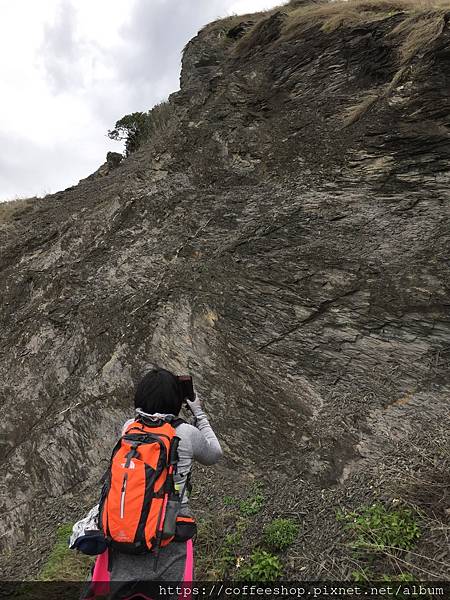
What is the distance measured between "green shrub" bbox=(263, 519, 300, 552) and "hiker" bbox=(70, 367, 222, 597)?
201cm

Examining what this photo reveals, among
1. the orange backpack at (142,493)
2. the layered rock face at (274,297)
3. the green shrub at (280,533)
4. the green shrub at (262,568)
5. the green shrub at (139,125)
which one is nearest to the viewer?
the orange backpack at (142,493)

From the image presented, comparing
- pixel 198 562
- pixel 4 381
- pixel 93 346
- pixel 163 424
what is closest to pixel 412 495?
pixel 198 562

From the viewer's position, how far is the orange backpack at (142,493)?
2494 millimetres

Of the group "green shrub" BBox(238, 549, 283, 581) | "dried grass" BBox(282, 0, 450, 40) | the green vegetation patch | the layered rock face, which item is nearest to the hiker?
"green shrub" BBox(238, 549, 283, 581)

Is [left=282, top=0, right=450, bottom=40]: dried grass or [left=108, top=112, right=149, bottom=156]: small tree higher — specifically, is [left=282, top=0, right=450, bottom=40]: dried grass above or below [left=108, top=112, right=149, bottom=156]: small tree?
below

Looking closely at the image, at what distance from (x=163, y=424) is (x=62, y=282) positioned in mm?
6469

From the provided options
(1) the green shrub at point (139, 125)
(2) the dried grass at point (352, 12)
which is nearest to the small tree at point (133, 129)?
(1) the green shrub at point (139, 125)

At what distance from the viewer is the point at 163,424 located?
2.86 metres

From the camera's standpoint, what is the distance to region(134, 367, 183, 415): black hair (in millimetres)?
2877

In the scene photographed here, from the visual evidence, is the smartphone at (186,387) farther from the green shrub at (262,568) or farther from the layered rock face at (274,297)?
the layered rock face at (274,297)

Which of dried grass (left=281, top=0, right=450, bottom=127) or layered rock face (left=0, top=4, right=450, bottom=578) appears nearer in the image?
layered rock face (left=0, top=4, right=450, bottom=578)

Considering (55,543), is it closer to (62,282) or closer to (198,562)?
(198,562)

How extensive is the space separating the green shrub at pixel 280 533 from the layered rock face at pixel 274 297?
217mm

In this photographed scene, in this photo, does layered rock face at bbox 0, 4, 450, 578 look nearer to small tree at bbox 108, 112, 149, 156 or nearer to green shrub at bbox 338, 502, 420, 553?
green shrub at bbox 338, 502, 420, 553
